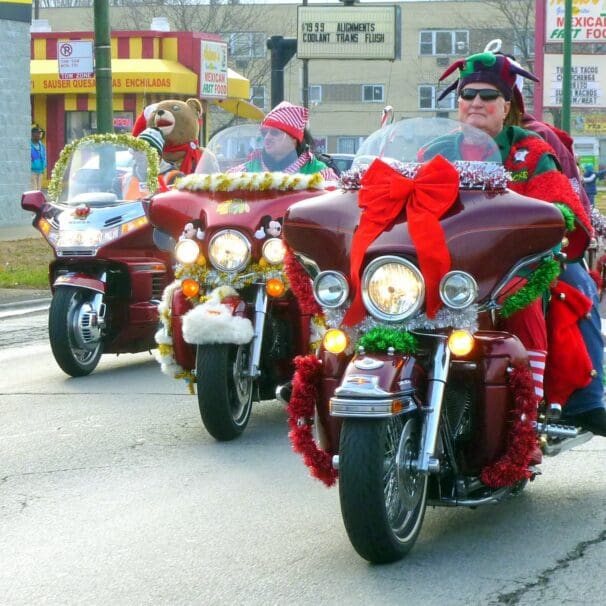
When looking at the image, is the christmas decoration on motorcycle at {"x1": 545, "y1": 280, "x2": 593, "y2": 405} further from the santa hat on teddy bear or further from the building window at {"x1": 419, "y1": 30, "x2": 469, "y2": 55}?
the building window at {"x1": 419, "y1": 30, "x2": 469, "y2": 55}

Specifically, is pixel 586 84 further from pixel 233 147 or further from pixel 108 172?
pixel 233 147

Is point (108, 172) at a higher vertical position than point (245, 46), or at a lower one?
lower

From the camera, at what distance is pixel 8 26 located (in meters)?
26.3

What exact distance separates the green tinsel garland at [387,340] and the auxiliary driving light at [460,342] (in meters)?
0.14

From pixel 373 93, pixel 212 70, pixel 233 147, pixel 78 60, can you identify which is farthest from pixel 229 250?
pixel 373 93

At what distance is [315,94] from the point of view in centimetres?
7431

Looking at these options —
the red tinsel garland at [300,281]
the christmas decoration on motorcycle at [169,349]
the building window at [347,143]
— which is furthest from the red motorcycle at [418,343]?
the building window at [347,143]

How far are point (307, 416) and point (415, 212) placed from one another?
33.5 inches

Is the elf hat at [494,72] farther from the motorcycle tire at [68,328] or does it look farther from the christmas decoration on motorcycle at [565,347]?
the motorcycle tire at [68,328]

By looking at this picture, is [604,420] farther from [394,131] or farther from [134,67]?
[134,67]

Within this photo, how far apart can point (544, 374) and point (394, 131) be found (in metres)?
1.15

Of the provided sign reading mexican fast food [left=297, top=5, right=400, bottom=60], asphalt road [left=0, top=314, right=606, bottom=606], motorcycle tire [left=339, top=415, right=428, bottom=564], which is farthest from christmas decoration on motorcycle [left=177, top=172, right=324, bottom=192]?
sign reading mexican fast food [left=297, top=5, right=400, bottom=60]

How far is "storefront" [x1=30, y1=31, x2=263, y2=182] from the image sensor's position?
4412cm

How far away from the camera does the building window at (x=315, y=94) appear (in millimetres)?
74000
